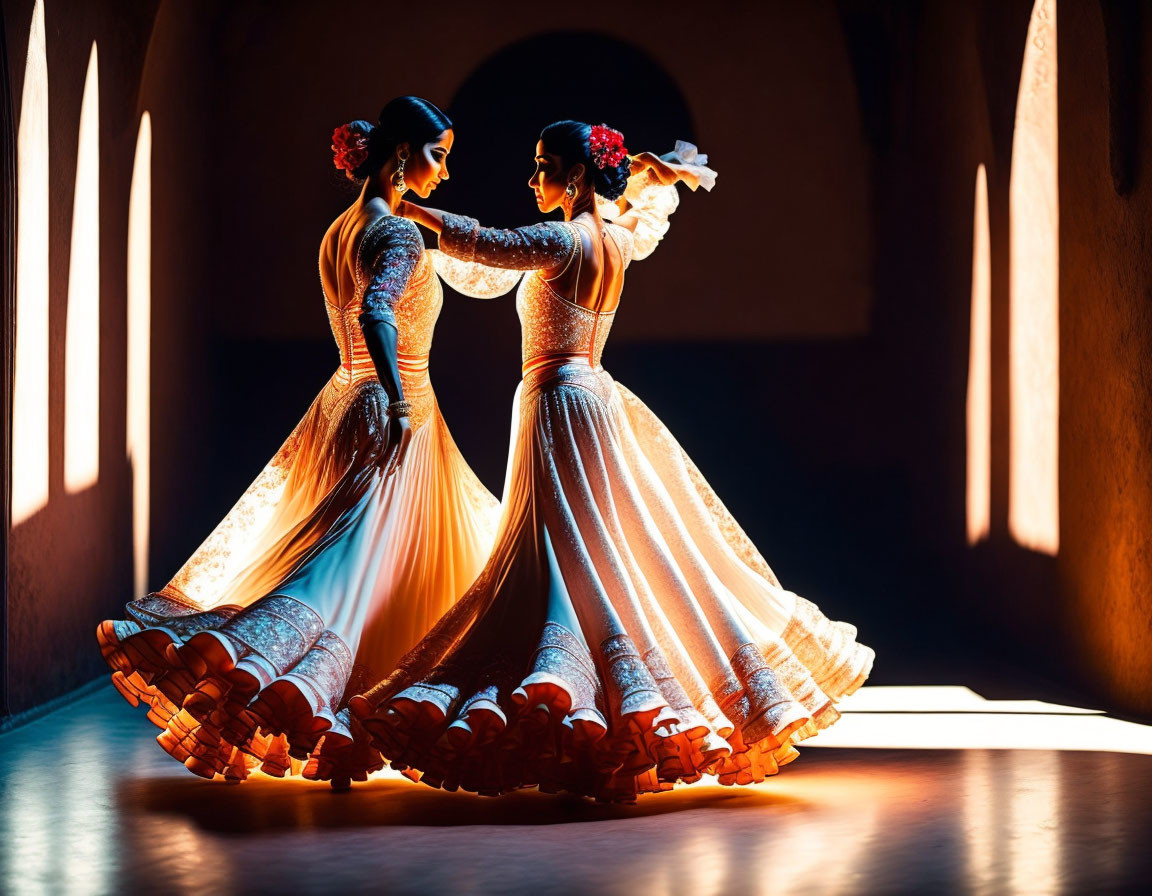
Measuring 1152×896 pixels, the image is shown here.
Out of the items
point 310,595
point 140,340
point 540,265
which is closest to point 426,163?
point 540,265

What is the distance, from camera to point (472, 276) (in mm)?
4832

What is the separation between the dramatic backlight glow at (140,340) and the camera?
6621 millimetres

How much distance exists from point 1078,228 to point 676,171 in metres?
1.87

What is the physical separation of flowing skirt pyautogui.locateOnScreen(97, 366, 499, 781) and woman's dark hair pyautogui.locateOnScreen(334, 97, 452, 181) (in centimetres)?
68

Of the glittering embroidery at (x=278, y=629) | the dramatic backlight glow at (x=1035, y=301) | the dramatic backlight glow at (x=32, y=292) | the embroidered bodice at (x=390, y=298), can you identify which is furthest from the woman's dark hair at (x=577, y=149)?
the dramatic backlight glow at (x=1035, y=301)

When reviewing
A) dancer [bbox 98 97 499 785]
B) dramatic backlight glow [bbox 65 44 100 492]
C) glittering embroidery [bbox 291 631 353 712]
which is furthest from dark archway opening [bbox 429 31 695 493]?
glittering embroidery [bbox 291 631 353 712]

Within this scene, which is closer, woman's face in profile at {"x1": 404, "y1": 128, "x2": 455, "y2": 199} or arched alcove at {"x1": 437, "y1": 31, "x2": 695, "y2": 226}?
woman's face in profile at {"x1": 404, "y1": 128, "x2": 455, "y2": 199}

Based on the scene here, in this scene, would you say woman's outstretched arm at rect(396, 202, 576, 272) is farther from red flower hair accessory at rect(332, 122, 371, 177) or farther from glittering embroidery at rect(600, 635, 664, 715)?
glittering embroidery at rect(600, 635, 664, 715)

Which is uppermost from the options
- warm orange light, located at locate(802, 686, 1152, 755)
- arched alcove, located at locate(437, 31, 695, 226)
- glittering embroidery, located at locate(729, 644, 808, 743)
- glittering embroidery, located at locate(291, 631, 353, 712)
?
arched alcove, located at locate(437, 31, 695, 226)

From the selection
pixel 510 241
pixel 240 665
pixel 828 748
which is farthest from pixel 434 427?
pixel 828 748

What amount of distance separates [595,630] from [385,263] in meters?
1.22

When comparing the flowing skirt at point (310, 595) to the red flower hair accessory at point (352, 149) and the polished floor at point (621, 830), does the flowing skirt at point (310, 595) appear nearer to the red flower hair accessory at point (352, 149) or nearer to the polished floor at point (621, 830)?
the polished floor at point (621, 830)

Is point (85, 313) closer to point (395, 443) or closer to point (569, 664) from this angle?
point (395, 443)

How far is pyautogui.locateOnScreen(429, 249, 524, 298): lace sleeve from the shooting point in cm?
480
